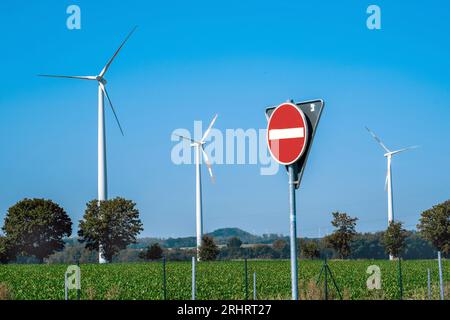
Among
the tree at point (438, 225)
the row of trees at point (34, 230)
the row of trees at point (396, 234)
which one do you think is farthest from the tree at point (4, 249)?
the tree at point (438, 225)

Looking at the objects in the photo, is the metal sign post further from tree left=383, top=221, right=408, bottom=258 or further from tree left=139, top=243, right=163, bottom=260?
tree left=383, top=221, right=408, bottom=258

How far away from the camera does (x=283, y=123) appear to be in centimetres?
659

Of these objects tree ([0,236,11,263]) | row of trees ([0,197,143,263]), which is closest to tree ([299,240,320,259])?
row of trees ([0,197,143,263])

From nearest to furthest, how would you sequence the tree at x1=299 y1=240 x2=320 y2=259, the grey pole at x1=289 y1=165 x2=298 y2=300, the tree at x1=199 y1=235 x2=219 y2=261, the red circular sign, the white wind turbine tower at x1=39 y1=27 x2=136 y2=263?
the grey pole at x1=289 y1=165 x2=298 y2=300, the red circular sign, the white wind turbine tower at x1=39 y1=27 x2=136 y2=263, the tree at x1=199 y1=235 x2=219 y2=261, the tree at x1=299 y1=240 x2=320 y2=259

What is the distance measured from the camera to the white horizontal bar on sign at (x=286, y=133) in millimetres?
6488

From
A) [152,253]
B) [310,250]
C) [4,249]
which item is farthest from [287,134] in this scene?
[4,249]

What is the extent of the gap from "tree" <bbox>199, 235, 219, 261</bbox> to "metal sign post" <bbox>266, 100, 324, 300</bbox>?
70.3 meters

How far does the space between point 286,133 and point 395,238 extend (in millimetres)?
87077

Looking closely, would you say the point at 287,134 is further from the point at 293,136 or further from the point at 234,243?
the point at 234,243

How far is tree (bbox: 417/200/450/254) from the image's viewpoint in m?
92.8

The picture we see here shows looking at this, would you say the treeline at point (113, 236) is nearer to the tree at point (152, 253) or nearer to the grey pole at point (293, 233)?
the tree at point (152, 253)

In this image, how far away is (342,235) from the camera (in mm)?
91688
